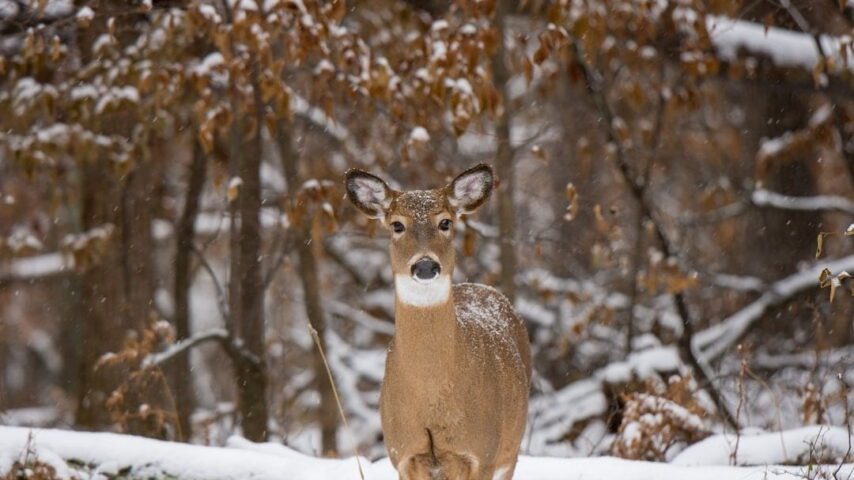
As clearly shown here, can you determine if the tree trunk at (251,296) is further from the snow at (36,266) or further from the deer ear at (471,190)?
the snow at (36,266)

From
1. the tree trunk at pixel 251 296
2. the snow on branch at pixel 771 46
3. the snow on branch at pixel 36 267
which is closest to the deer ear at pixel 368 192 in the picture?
the tree trunk at pixel 251 296

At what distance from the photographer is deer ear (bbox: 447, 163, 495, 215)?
5.31 metres

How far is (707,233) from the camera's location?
1677 cm

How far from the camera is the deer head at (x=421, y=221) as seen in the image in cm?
494

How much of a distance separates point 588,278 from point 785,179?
268 cm

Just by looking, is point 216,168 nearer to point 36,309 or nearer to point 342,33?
point 342,33

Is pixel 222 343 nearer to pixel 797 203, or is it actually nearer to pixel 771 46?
pixel 771 46

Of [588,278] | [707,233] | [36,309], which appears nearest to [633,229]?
[707,233]

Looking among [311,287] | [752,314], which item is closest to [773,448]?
[752,314]

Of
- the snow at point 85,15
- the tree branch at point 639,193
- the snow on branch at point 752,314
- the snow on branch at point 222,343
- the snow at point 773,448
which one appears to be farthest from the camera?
the snow on branch at point 752,314

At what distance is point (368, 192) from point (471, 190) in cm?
48

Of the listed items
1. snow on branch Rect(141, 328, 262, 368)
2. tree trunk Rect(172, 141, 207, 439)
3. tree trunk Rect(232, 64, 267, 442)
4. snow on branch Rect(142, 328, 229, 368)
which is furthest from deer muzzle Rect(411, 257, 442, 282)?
tree trunk Rect(172, 141, 207, 439)

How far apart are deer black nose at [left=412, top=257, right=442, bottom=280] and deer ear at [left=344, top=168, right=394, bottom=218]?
0.54m

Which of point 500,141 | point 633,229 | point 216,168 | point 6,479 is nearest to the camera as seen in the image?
point 6,479
